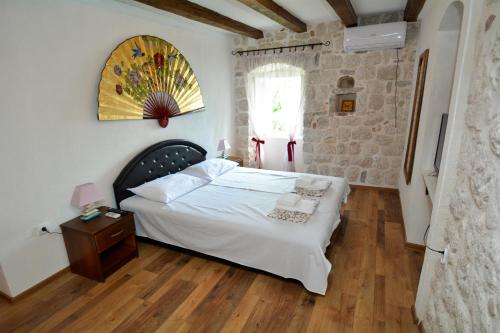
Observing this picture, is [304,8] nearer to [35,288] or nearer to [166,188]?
[166,188]

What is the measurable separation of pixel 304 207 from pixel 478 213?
55.5 inches

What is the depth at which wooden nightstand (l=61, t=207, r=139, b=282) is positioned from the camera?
2225mm

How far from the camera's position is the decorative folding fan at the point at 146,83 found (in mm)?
2615

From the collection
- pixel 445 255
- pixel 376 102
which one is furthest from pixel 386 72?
pixel 445 255

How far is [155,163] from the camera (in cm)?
318

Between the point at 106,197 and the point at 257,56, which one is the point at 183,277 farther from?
the point at 257,56

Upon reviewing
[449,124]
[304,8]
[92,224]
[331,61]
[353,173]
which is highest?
[304,8]

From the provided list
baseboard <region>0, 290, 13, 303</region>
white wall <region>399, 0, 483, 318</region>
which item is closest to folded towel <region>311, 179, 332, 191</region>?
white wall <region>399, 0, 483, 318</region>

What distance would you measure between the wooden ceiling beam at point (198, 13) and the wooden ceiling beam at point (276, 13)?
62cm

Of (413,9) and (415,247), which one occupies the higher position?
(413,9)

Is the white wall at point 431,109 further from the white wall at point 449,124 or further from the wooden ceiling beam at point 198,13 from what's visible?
the wooden ceiling beam at point 198,13

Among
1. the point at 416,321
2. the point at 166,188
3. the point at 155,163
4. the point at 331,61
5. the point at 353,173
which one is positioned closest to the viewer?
the point at 416,321

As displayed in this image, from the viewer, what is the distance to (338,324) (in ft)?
6.02

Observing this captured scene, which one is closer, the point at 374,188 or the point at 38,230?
Answer: the point at 38,230
